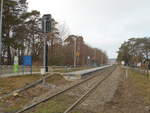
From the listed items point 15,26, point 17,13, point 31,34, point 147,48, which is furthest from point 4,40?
point 147,48

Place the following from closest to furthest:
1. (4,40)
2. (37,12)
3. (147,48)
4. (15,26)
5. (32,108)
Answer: (32,108) < (4,40) < (15,26) < (37,12) < (147,48)

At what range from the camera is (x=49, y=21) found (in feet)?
51.7

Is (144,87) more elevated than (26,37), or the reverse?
(26,37)

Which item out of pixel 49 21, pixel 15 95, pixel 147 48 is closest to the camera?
pixel 15 95

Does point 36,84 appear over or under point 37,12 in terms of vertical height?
under

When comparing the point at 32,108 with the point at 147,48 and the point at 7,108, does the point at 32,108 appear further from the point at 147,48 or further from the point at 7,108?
the point at 147,48

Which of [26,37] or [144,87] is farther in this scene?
[26,37]

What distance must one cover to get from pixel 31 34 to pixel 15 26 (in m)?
12.0

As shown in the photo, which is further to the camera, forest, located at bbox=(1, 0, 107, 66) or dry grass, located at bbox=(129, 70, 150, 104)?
forest, located at bbox=(1, 0, 107, 66)

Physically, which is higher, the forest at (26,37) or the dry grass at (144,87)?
the forest at (26,37)

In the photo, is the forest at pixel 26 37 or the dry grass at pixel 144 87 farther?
the forest at pixel 26 37

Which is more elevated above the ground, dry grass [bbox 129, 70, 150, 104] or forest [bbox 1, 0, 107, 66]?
forest [bbox 1, 0, 107, 66]

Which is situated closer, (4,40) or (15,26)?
(4,40)

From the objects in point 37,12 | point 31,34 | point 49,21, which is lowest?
point 49,21
